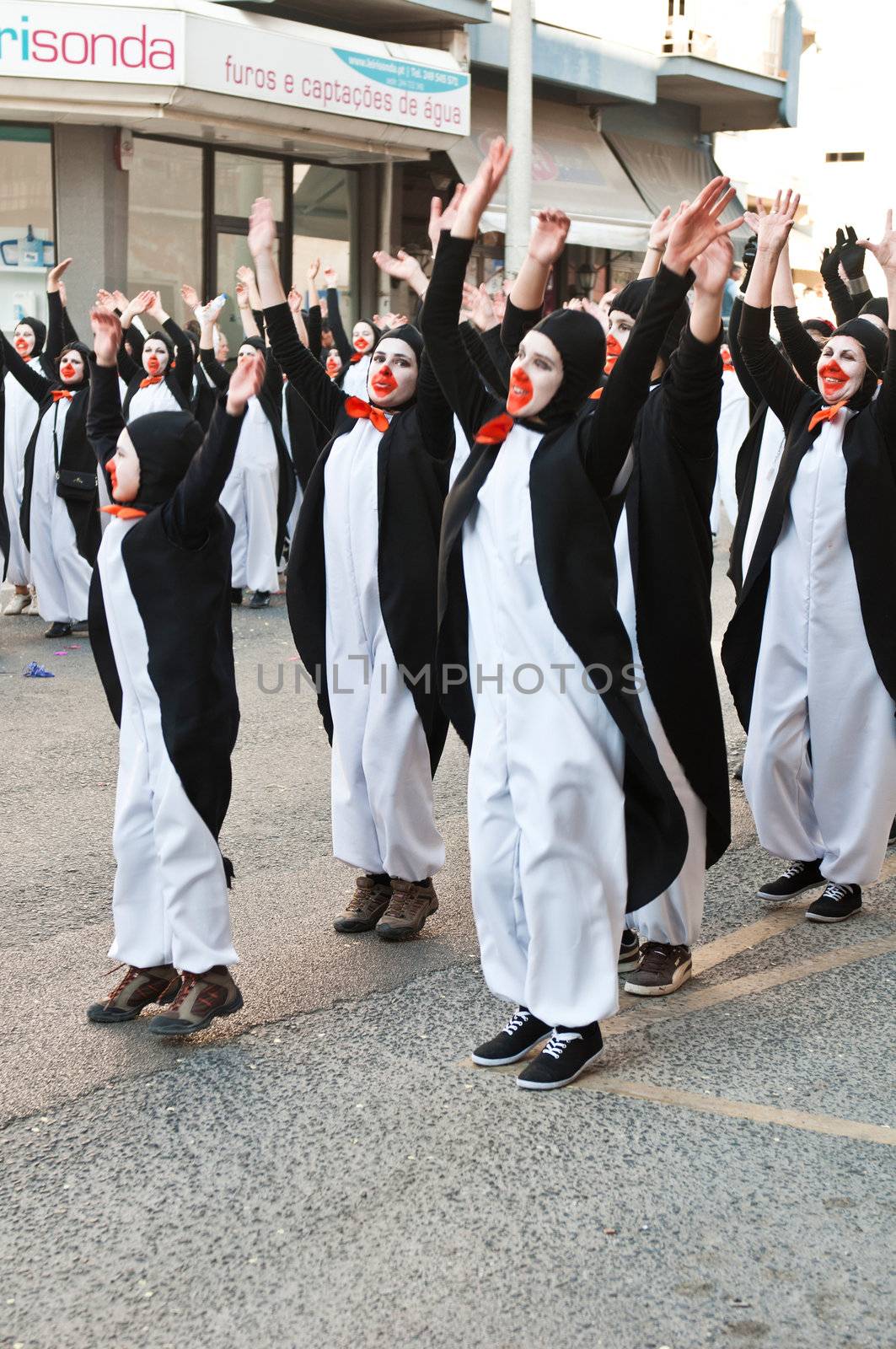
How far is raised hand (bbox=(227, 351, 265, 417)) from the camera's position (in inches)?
166

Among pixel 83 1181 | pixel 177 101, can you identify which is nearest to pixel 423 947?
pixel 83 1181

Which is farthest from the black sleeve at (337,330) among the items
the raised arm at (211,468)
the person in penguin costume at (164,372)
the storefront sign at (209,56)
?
the raised arm at (211,468)

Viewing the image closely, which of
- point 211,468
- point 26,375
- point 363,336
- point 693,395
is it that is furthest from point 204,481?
point 363,336

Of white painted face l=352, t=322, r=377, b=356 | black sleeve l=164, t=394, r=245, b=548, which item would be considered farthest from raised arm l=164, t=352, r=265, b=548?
white painted face l=352, t=322, r=377, b=356

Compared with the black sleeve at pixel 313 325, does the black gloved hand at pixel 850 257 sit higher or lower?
higher

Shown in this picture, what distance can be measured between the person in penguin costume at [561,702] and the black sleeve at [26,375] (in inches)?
286

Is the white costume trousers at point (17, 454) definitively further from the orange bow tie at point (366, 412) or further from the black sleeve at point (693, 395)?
the black sleeve at point (693, 395)

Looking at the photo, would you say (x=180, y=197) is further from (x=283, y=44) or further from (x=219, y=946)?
(x=219, y=946)

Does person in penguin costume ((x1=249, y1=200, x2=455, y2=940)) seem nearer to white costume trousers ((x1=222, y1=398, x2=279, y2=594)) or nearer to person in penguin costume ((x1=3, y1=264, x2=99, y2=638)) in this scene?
person in penguin costume ((x1=3, y1=264, x2=99, y2=638))

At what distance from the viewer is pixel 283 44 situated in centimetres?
1805

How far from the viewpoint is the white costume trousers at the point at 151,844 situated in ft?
14.2

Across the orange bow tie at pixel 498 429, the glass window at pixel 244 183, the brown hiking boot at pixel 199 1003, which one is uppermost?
the glass window at pixel 244 183

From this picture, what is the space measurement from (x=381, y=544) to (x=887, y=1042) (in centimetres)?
210

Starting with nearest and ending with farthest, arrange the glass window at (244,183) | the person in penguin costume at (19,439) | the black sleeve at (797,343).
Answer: the black sleeve at (797,343) → the person in penguin costume at (19,439) → the glass window at (244,183)
